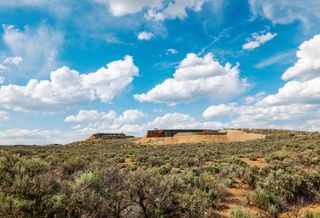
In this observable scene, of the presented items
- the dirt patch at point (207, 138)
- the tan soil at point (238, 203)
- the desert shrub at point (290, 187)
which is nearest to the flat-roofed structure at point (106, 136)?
the dirt patch at point (207, 138)

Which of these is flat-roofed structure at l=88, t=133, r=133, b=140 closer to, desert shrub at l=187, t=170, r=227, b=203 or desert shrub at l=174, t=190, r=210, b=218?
desert shrub at l=187, t=170, r=227, b=203

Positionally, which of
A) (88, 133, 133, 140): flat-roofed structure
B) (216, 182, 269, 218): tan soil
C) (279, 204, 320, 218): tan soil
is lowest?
(279, 204, 320, 218): tan soil

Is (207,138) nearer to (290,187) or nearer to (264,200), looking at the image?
(290,187)

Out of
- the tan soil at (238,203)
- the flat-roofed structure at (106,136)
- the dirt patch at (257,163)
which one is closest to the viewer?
the tan soil at (238,203)

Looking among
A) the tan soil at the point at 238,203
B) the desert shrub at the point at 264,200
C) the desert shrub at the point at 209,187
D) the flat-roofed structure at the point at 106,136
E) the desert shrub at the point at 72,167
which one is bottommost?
the tan soil at the point at 238,203

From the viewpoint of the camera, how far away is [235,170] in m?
17.8

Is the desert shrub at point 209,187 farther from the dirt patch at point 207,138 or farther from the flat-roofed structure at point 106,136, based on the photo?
the flat-roofed structure at point 106,136

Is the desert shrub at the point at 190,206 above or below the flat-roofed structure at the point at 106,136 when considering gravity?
below

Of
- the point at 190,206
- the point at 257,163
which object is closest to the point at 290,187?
the point at 190,206

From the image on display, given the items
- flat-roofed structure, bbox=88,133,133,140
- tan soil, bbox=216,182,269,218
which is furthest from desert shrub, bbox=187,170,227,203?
flat-roofed structure, bbox=88,133,133,140

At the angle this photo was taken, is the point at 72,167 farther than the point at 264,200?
Yes

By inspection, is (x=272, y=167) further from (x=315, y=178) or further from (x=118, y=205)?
(x=118, y=205)

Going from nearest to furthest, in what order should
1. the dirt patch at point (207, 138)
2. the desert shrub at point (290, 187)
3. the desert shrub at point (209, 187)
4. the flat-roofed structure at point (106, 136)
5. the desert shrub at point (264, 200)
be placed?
the desert shrub at point (264, 200) < the desert shrub at point (209, 187) < the desert shrub at point (290, 187) < the dirt patch at point (207, 138) < the flat-roofed structure at point (106, 136)

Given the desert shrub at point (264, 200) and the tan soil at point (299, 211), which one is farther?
the desert shrub at point (264, 200)
